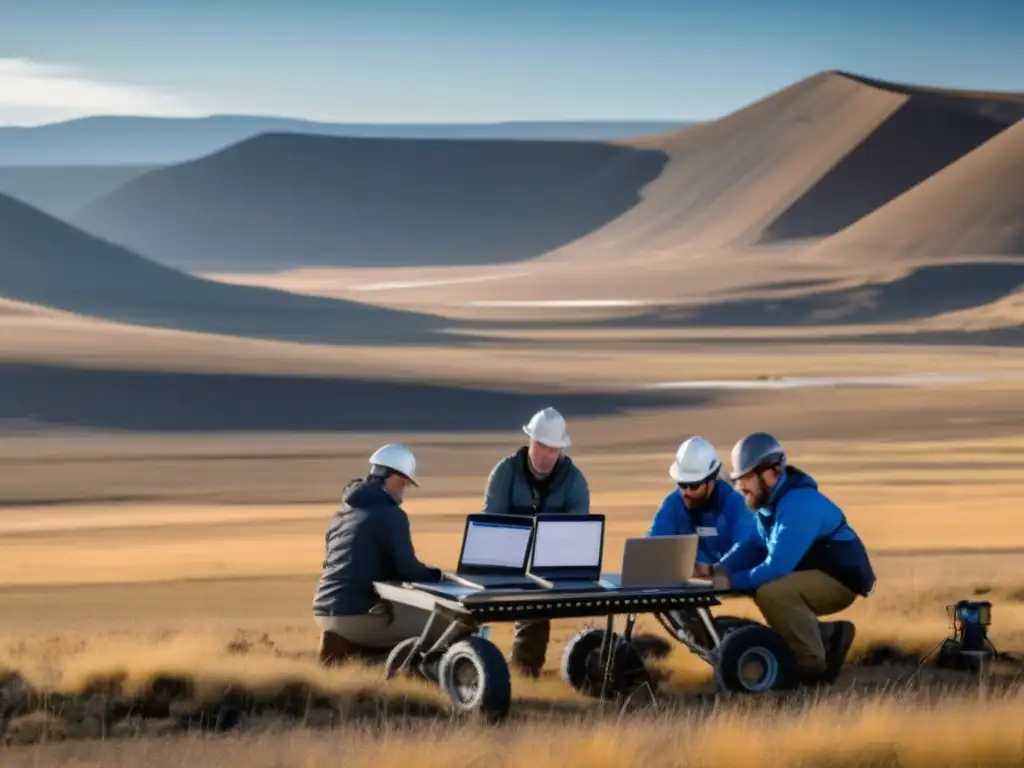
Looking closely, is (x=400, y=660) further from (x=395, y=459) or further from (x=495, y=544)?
(x=395, y=459)

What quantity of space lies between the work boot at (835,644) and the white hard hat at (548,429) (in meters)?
1.56

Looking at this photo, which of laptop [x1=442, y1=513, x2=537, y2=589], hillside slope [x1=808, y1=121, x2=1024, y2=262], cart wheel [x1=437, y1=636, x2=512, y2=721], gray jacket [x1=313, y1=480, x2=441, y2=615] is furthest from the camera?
hillside slope [x1=808, y1=121, x2=1024, y2=262]

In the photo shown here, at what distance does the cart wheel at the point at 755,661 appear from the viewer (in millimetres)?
9141

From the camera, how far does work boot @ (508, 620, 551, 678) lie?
33.7ft

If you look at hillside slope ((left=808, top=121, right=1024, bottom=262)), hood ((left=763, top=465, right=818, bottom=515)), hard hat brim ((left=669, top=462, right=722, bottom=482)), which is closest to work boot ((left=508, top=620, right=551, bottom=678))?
hard hat brim ((left=669, top=462, right=722, bottom=482))

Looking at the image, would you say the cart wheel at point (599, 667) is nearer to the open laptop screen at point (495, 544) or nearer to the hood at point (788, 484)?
the open laptop screen at point (495, 544)

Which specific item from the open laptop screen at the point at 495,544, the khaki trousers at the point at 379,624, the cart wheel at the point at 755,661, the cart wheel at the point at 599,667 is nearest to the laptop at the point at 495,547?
the open laptop screen at the point at 495,544

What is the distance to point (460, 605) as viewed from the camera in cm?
859

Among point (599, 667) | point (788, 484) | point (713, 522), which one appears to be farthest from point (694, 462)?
point (599, 667)

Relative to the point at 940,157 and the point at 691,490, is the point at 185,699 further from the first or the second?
the point at 940,157

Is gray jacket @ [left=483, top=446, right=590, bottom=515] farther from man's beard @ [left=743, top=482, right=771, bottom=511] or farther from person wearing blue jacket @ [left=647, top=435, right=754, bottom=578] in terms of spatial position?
man's beard @ [left=743, top=482, right=771, bottom=511]

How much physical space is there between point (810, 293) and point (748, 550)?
7916cm

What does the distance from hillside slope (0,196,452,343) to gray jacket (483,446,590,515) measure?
2178 inches

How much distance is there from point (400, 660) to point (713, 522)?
1.73 m
